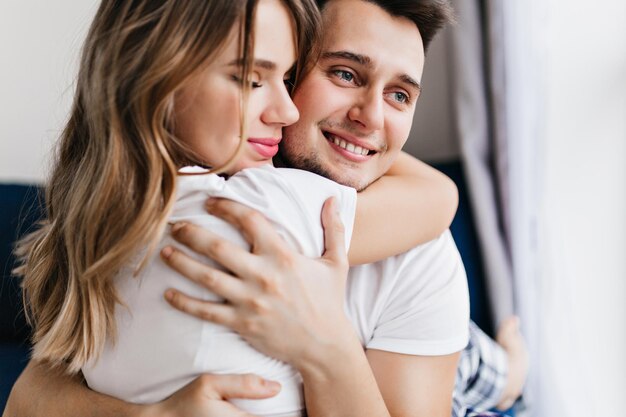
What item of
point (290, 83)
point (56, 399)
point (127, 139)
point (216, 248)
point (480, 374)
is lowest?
point (480, 374)

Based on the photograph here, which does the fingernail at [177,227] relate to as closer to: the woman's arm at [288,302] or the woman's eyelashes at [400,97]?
the woman's arm at [288,302]

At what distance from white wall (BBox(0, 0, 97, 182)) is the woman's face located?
1.61 meters

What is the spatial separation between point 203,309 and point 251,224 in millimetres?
147

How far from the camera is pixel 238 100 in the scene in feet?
4.00

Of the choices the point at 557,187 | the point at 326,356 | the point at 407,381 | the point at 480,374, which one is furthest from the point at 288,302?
the point at 557,187

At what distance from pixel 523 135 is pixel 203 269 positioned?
178 cm

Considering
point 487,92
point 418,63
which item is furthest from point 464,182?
point 418,63

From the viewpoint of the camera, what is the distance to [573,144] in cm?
278

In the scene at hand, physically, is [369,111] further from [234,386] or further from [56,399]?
[56,399]

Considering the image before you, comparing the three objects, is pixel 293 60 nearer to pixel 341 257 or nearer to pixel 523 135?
pixel 341 257

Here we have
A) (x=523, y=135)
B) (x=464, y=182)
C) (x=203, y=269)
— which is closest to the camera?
(x=203, y=269)

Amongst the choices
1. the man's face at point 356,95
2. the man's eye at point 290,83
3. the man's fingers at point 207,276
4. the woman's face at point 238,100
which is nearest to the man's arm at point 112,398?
the man's fingers at point 207,276

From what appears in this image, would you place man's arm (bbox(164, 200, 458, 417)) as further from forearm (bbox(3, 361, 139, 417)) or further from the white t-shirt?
forearm (bbox(3, 361, 139, 417))

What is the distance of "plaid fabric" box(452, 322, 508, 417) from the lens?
7.34 ft
